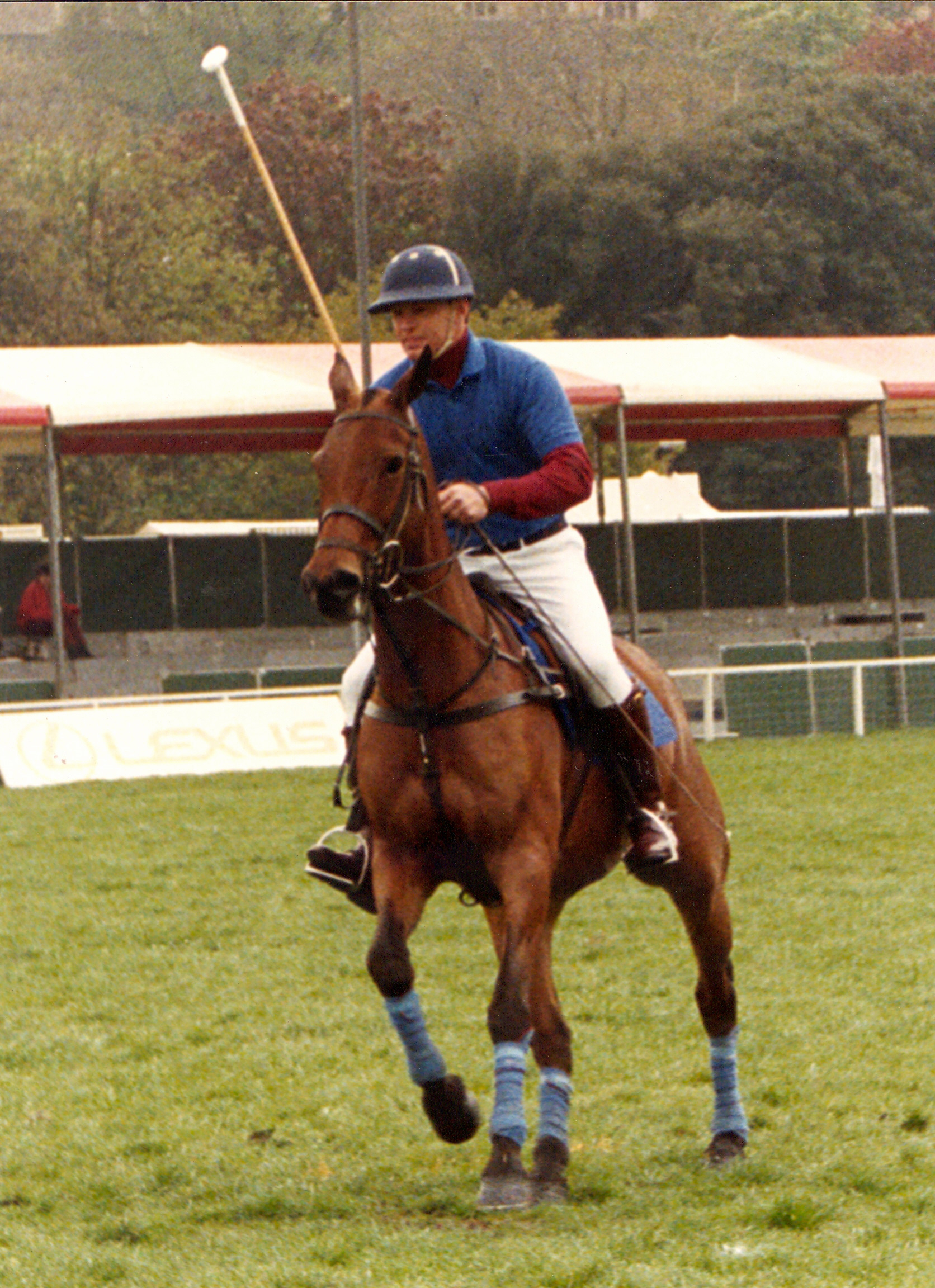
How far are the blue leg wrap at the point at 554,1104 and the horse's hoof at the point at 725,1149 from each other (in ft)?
1.64

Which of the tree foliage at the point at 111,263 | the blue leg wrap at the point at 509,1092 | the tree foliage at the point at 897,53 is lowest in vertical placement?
the blue leg wrap at the point at 509,1092

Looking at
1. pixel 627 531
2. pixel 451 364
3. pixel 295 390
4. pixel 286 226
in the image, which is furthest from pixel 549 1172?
pixel 627 531

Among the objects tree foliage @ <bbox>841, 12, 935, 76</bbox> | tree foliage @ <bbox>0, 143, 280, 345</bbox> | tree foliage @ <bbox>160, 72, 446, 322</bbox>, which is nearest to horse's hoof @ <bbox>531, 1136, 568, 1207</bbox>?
tree foliage @ <bbox>841, 12, 935, 76</bbox>

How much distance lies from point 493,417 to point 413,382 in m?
0.64

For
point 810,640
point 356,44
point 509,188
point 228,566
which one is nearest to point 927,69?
point 509,188

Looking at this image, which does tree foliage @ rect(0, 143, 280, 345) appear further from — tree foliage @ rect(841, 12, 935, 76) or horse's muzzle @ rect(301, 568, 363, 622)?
horse's muzzle @ rect(301, 568, 363, 622)

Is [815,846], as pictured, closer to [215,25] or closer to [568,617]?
[568,617]

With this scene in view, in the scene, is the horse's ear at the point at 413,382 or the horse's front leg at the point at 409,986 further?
the horse's front leg at the point at 409,986

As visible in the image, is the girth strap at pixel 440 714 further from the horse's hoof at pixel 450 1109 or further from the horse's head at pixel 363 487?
the horse's hoof at pixel 450 1109

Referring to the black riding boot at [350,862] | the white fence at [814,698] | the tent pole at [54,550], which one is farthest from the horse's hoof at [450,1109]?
the tent pole at [54,550]

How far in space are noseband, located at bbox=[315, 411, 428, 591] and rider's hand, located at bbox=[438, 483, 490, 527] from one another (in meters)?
0.08

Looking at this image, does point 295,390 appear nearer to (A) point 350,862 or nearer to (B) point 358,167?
(B) point 358,167

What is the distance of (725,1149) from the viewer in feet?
19.4

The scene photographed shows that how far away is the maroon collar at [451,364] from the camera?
557cm
